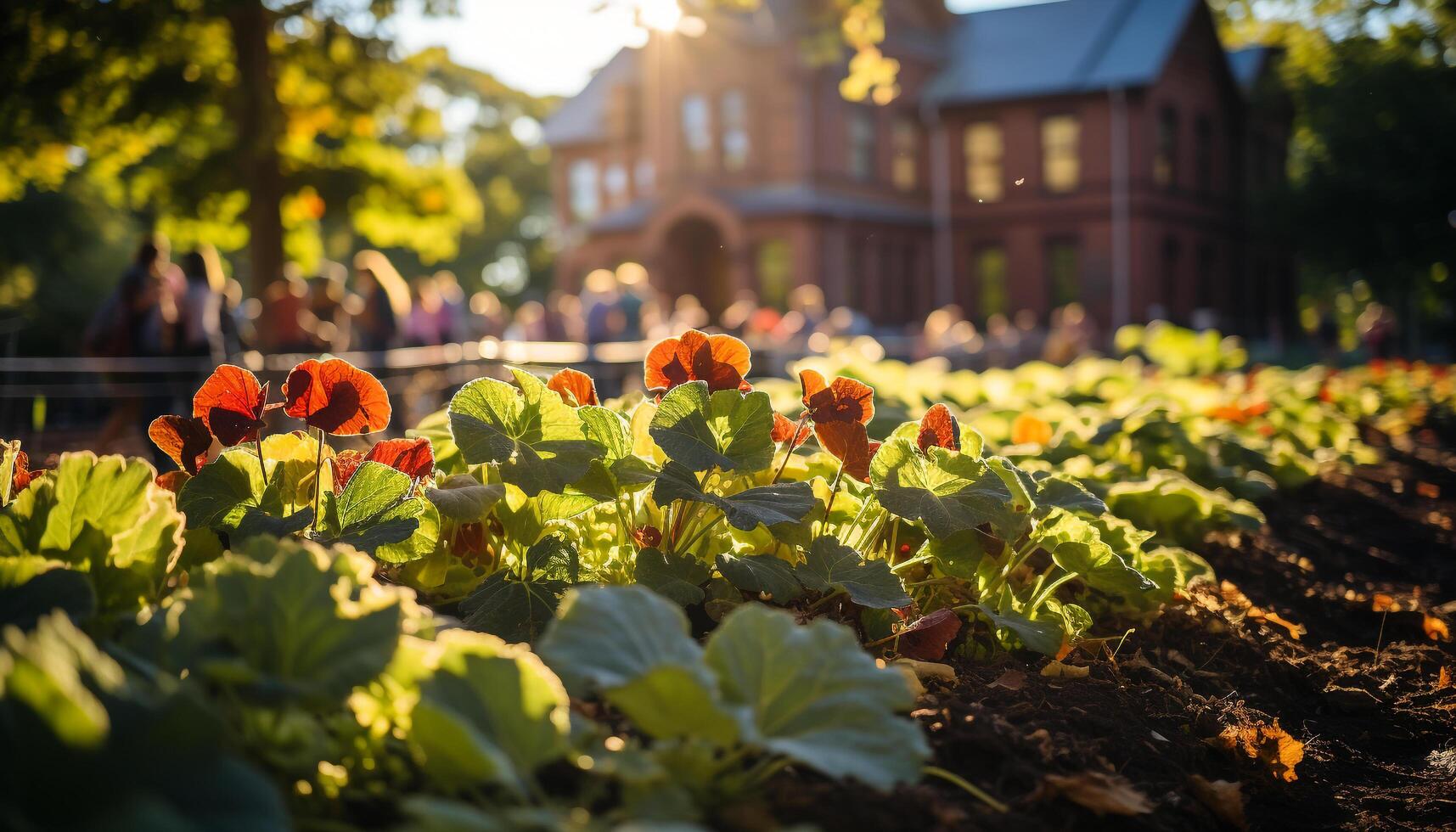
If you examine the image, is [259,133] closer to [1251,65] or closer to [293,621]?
[293,621]

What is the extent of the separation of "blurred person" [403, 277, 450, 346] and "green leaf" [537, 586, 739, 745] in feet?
39.8

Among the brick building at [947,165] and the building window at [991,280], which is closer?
the brick building at [947,165]

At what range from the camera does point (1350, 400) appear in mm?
8281

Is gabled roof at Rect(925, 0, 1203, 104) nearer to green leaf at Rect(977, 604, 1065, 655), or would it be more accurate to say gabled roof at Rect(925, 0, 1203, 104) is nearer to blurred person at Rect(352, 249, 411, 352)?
blurred person at Rect(352, 249, 411, 352)

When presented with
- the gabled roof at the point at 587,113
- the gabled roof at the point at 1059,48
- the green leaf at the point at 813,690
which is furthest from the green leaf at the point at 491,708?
the gabled roof at the point at 587,113

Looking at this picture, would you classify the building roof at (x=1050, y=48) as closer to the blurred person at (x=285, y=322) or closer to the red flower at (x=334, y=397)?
the blurred person at (x=285, y=322)

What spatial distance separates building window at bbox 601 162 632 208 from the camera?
119 feet

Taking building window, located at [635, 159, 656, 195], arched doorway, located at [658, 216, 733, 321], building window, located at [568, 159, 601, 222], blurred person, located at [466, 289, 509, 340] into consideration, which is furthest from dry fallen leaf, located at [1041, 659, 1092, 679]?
building window, located at [568, 159, 601, 222]

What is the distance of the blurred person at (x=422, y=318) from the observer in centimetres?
1328

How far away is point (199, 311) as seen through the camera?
806 centimetres

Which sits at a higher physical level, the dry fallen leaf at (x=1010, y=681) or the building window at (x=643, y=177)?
the building window at (x=643, y=177)

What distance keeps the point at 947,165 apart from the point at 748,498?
32.4 meters

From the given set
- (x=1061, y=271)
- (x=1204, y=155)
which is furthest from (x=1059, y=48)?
(x=1061, y=271)

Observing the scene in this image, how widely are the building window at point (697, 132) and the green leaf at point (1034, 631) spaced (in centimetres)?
2919
